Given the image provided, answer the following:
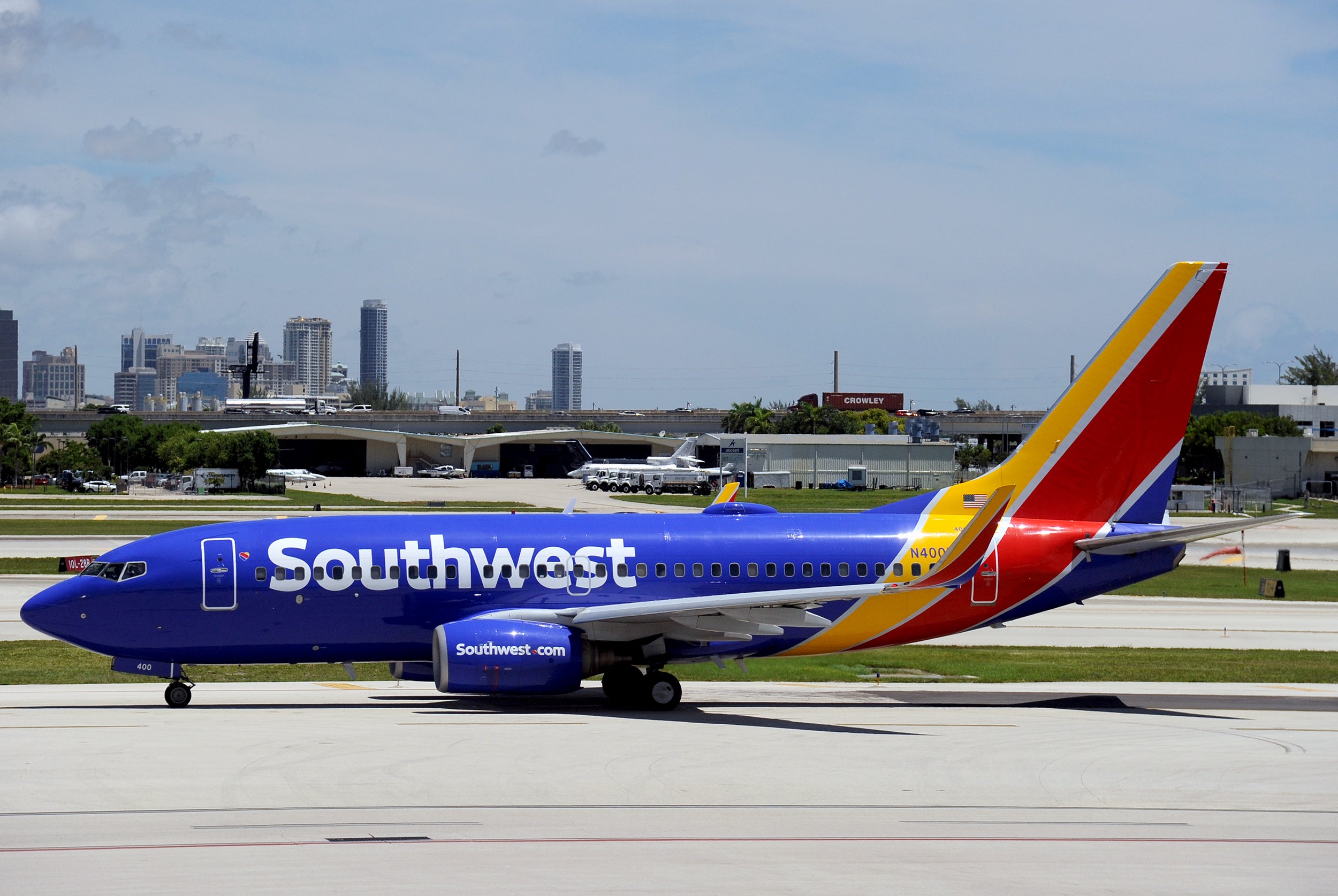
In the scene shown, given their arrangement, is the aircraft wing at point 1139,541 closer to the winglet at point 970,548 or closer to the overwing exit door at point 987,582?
the overwing exit door at point 987,582

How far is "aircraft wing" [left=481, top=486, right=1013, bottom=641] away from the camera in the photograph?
80.2ft

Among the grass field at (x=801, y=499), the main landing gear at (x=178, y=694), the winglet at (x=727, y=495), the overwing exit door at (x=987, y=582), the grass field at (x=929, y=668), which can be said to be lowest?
the grass field at (x=929, y=668)

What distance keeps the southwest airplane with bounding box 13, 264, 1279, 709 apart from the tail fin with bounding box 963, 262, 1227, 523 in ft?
0.13

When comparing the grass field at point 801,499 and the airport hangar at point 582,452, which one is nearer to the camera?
the grass field at point 801,499

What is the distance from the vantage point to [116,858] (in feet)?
47.0

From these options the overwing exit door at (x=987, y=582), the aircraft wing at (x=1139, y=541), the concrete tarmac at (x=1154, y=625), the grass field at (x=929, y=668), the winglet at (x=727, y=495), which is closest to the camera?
the aircraft wing at (x=1139, y=541)

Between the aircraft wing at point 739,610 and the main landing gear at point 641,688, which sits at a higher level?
the aircraft wing at point 739,610

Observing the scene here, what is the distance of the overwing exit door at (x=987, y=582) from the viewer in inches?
1079

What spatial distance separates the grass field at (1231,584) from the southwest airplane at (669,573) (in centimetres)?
2535

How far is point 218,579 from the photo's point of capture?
25.4 meters

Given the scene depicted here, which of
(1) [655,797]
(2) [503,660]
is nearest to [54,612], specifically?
(2) [503,660]

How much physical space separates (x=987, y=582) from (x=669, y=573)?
260 inches

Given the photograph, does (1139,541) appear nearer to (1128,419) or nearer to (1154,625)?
(1128,419)

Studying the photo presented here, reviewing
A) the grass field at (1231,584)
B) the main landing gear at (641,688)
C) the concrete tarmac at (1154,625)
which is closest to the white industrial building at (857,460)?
the grass field at (1231,584)
